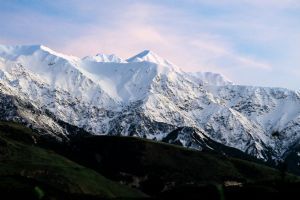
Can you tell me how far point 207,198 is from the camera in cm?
19462

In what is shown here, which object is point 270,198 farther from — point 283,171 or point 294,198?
point 283,171

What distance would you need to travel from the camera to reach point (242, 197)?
199m

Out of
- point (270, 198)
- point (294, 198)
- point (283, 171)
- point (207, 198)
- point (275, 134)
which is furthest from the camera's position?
point (207, 198)

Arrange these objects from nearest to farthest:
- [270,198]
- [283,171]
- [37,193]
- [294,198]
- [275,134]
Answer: [37,193], [283,171], [275,134], [294,198], [270,198]

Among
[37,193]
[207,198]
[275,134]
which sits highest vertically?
[275,134]

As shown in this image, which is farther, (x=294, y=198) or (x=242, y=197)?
(x=242, y=197)

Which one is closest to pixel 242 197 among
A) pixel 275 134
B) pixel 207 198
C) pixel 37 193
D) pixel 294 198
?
pixel 207 198

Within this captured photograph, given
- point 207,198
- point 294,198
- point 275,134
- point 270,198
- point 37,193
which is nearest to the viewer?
point 37,193

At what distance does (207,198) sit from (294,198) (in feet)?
161

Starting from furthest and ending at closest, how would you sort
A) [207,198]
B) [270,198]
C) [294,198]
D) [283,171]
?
1. [207,198]
2. [270,198]
3. [294,198]
4. [283,171]

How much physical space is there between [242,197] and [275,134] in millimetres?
170389

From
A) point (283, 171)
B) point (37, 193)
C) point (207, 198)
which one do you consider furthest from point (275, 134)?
point (207, 198)

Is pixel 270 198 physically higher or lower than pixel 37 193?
lower

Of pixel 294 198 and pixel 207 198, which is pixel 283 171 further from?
pixel 207 198
